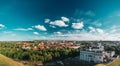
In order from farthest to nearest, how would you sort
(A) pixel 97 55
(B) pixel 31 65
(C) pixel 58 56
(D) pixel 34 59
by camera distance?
1. (C) pixel 58 56
2. (A) pixel 97 55
3. (D) pixel 34 59
4. (B) pixel 31 65

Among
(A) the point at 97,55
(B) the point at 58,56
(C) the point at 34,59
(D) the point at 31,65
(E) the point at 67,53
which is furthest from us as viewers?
(E) the point at 67,53

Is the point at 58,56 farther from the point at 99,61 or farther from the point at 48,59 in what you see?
the point at 99,61

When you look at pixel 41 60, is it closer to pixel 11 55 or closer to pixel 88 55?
pixel 11 55

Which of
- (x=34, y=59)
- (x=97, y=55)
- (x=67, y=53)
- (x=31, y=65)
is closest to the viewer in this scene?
(x=31, y=65)

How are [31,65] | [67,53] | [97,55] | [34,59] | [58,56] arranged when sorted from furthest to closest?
[67,53]
[58,56]
[97,55]
[34,59]
[31,65]

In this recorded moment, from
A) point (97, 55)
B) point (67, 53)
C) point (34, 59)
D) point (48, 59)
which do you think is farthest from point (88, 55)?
point (34, 59)

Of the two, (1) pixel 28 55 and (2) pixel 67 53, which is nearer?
(1) pixel 28 55

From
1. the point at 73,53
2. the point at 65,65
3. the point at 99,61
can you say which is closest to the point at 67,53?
the point at 73,53

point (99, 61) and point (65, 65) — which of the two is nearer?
point (65, 65)
